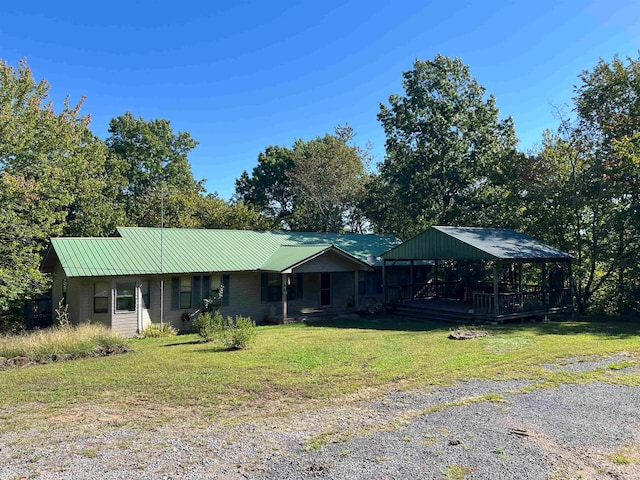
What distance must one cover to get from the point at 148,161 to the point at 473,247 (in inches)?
1154

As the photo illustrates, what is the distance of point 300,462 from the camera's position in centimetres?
506

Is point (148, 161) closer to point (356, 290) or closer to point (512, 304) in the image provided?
point (356, 290)

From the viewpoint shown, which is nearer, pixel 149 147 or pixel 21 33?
pixel 21 33

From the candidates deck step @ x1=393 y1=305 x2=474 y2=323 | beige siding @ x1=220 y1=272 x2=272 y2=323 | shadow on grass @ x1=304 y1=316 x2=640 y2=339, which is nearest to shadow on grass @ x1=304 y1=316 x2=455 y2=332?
shadow on grass @ x1=304 y1=316 x2=640 y2=339

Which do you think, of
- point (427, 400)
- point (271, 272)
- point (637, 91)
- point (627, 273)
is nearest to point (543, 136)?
point (637, 91)

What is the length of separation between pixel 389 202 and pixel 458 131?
21.8 ft

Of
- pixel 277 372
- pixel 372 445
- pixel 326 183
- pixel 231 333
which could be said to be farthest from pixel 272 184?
pixel 372 445

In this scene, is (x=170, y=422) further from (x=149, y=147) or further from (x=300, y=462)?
(x=149, y=147)

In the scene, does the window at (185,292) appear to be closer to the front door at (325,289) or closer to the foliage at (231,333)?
the foliage at (231,333)

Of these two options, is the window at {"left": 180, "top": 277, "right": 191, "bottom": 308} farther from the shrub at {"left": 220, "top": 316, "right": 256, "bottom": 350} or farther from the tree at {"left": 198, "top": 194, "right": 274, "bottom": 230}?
the tree at {"left": 198, "top": 194, "right": 274, "bottom": 230}

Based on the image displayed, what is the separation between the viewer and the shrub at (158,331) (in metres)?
16.1

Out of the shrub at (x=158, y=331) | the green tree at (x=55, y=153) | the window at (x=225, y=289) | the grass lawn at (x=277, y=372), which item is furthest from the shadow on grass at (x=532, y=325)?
the green tree at (x=55, y=153)

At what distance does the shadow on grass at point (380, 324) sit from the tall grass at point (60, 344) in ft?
26.6

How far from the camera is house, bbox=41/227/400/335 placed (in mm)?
15945
